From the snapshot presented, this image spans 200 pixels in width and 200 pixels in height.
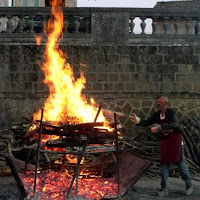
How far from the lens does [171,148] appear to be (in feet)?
23.4

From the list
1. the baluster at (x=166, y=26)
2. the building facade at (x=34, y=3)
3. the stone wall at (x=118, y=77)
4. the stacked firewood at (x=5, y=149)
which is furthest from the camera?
the building facade at (x=34, y=3)

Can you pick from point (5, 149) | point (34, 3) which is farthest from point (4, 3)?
point (5, 149)

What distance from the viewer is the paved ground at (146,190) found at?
694cm

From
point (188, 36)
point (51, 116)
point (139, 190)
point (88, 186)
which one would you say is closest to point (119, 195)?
point (88, 186)

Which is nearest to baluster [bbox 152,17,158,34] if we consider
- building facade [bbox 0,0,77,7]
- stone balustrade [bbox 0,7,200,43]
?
stone balustrade [bbox 0,7,200,43]

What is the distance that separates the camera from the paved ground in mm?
6944

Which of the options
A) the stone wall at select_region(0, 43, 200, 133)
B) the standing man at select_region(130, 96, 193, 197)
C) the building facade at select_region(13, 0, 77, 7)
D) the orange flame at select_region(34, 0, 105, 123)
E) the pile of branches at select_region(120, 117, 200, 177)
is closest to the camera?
the standing man at select_region(130, 96, 193, 197)

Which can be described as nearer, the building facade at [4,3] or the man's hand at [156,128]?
the man's hand at [156,128]

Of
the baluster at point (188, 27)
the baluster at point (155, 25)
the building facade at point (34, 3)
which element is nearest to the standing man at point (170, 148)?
the baluster at point (155, 25)

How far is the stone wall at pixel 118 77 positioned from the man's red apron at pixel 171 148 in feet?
11.6

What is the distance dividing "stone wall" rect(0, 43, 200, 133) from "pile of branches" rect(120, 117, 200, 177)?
67 cm

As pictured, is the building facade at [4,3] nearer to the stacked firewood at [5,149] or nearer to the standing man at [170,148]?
the stacked firewood at [5,149]

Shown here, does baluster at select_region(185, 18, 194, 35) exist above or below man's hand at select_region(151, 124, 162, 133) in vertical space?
above

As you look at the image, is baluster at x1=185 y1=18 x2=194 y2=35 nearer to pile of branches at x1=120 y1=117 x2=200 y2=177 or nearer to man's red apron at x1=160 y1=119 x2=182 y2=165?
pile of branches at x1=120 y1=117 x2=200 y2=177
